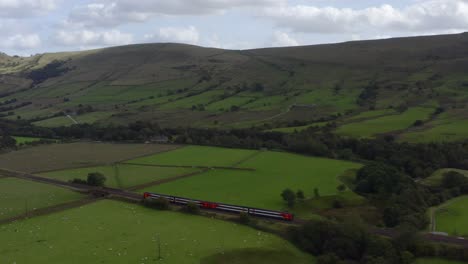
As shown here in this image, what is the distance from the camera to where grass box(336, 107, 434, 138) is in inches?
4914

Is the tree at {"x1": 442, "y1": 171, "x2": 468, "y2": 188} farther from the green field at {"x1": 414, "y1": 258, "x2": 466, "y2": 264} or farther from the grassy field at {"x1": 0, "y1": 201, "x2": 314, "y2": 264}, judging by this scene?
the grassy field at {"x1": 0, "y1": 201, "x2": 314, "y2": 264}

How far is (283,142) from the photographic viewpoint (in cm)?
12044

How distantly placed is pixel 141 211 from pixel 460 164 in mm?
64188

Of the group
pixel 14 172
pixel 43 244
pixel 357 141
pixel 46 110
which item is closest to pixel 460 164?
pixel 357 141

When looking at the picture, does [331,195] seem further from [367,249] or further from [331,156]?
[331,156]

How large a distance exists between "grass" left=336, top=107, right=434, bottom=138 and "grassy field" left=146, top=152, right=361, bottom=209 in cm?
2764

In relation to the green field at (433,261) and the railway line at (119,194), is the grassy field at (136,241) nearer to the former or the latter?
the railway line at (119,194)

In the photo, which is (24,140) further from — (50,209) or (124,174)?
(50,209)

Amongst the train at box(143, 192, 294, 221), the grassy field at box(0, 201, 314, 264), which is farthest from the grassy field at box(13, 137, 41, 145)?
the grassy field at box(0, 201, 314, 264)

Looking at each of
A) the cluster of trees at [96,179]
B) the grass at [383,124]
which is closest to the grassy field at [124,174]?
the cluster of trees at [96,179]

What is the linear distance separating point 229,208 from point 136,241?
15994 mm

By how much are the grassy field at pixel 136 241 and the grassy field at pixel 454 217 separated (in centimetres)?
2002

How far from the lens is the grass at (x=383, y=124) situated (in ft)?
409

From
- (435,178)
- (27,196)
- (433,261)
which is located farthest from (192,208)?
(435,178)
